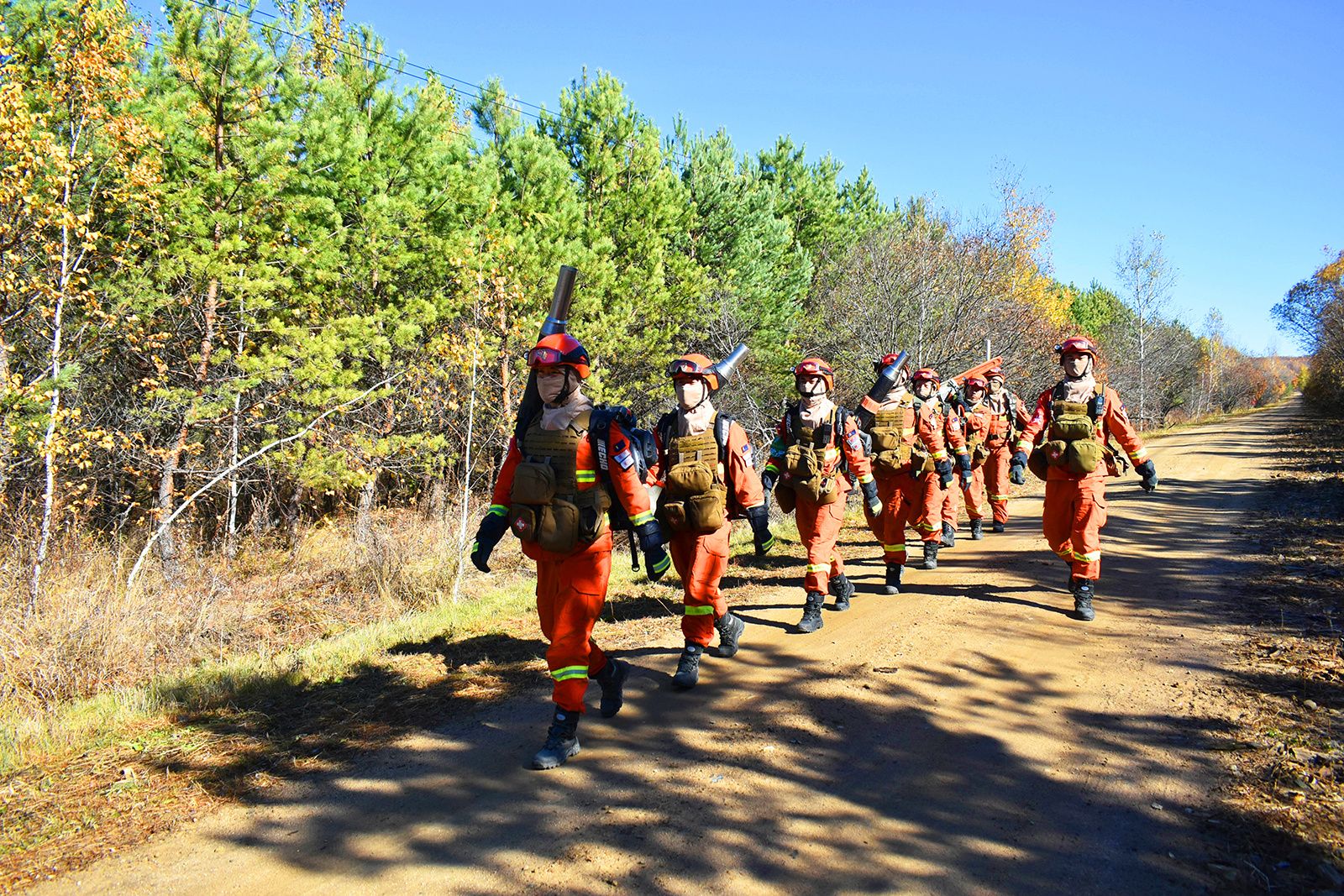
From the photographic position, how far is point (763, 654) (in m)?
5.66

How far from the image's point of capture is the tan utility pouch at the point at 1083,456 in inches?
257

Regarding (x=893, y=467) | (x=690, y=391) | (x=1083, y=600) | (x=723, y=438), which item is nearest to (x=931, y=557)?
(x=893, y=467)

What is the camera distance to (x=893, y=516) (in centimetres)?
785

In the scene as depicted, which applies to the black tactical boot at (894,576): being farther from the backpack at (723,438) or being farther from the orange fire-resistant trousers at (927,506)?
the backpack at (723,438)

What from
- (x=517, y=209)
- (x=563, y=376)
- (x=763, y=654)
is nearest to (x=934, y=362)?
(x=517, y=209)

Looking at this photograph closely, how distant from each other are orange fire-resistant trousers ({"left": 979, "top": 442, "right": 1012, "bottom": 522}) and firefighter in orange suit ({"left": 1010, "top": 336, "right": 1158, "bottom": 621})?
4439 mm

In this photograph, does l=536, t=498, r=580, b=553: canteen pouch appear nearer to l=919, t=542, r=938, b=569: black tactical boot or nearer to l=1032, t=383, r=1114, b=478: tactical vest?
l=1032, t=383, r=1114, b=478: tactical vest

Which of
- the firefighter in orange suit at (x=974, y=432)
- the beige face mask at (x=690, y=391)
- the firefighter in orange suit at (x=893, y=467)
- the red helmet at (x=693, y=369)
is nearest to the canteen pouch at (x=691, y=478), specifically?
the beige face mask at (x=690, y=391)

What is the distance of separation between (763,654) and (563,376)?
2.71 metres

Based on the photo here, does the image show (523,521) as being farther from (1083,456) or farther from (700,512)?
(1083,456)

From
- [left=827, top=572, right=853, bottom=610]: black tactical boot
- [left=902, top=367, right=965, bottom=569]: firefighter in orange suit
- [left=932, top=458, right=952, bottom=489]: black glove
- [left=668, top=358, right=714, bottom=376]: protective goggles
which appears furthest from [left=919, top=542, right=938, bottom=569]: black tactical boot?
[left=668, top=358, right=714, bottom=376]: protective goggles

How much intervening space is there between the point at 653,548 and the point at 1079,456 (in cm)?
433

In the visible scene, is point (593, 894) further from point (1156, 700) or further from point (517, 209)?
point (517, 209)

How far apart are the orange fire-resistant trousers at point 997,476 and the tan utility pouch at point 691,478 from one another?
7.65m
